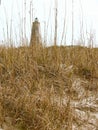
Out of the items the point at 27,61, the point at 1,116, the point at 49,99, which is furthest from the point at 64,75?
the point at 1,116

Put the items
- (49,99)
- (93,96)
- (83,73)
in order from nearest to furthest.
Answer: (49,99) → (93,96) → (83,73)

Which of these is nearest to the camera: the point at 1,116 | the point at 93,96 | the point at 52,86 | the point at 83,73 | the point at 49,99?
the point at 1,116

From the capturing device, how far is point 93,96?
3.59 metres

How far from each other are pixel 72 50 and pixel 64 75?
2.61ft

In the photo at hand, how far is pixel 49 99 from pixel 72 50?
1.42 meters

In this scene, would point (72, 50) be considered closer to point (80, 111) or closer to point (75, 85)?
point (75, 85)

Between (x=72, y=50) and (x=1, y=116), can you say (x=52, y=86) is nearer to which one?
(x=1, y=116)

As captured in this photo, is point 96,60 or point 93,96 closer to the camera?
point 93,96

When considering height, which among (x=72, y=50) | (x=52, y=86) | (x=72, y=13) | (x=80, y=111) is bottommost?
(x=80, y=111)

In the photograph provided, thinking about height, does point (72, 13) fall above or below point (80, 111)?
above

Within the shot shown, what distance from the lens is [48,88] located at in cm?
346

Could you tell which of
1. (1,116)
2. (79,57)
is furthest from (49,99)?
(79,57)

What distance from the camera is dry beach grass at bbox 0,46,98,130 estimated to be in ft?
9.88

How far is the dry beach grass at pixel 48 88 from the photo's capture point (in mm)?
3012
